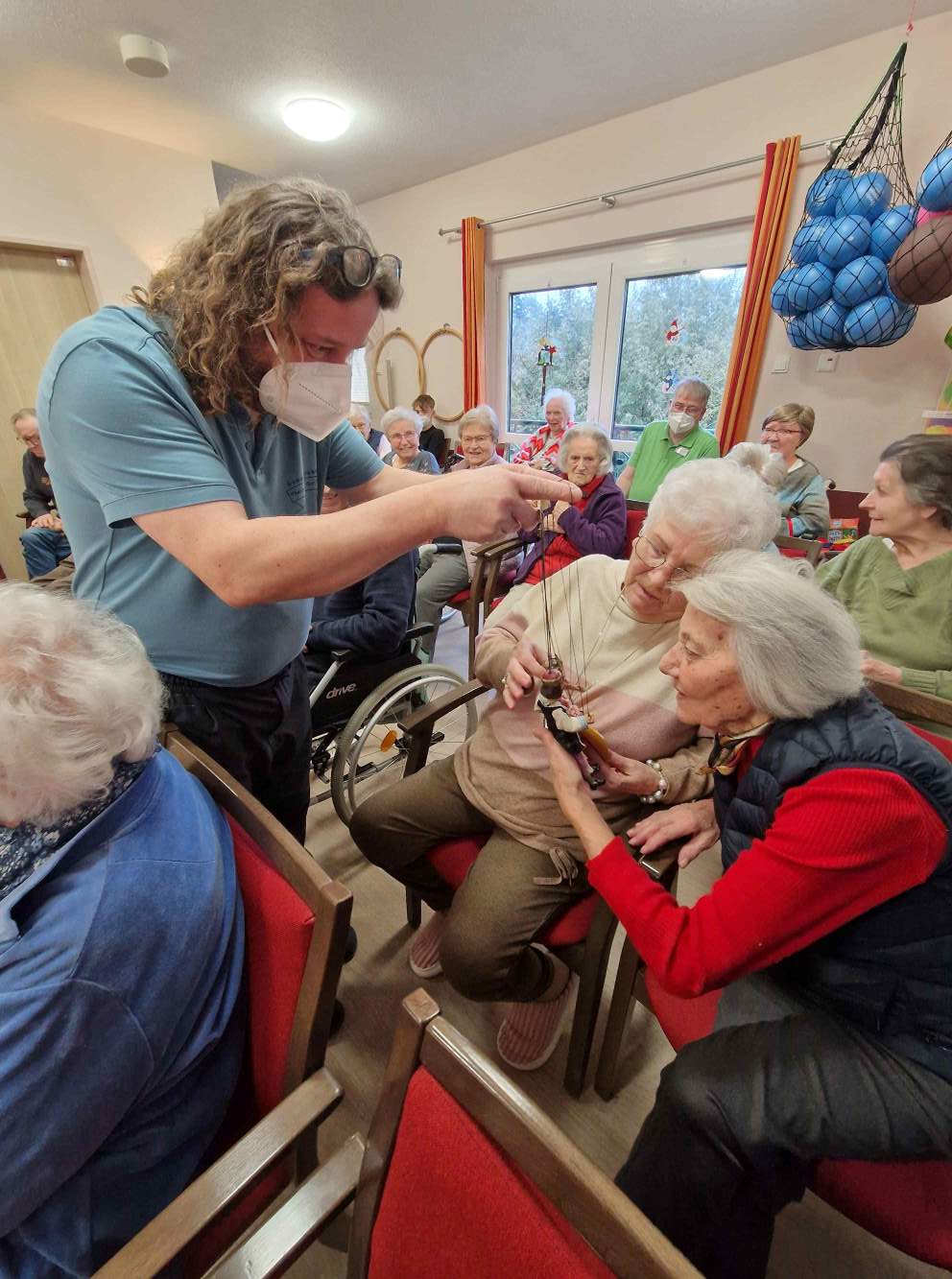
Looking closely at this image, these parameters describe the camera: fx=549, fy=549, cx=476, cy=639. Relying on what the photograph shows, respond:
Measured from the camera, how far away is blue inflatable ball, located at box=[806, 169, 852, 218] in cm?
258

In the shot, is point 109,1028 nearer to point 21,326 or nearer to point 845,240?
point 845,240

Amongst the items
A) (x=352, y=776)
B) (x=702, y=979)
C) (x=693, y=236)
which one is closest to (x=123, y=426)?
(x=702, y=979)

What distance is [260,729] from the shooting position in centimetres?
110

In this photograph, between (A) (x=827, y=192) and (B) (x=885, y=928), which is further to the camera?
(A) (x=827, y=192)

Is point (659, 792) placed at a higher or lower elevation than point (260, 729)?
lower

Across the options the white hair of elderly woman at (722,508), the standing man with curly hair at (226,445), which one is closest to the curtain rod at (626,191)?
the white hair of elderly woman at (722,508)

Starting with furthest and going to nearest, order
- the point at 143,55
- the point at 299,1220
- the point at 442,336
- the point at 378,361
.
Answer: the point at 378,361, the point at 442,336, the point at 143,55, the point at 299,1220

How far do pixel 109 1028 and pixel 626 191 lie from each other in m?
4.93

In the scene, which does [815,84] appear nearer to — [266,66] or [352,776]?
[266,66]

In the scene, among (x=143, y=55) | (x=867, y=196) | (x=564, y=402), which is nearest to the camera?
(x=867, y=196)

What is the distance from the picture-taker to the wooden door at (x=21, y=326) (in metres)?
4.04

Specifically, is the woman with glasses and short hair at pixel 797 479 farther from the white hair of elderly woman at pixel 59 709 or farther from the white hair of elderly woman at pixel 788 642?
the white hair of elderly woman at pixel 59 709

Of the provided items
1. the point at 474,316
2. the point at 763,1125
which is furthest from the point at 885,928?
the point at 474,316

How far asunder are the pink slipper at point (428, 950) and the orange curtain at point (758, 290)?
352 centimetres
